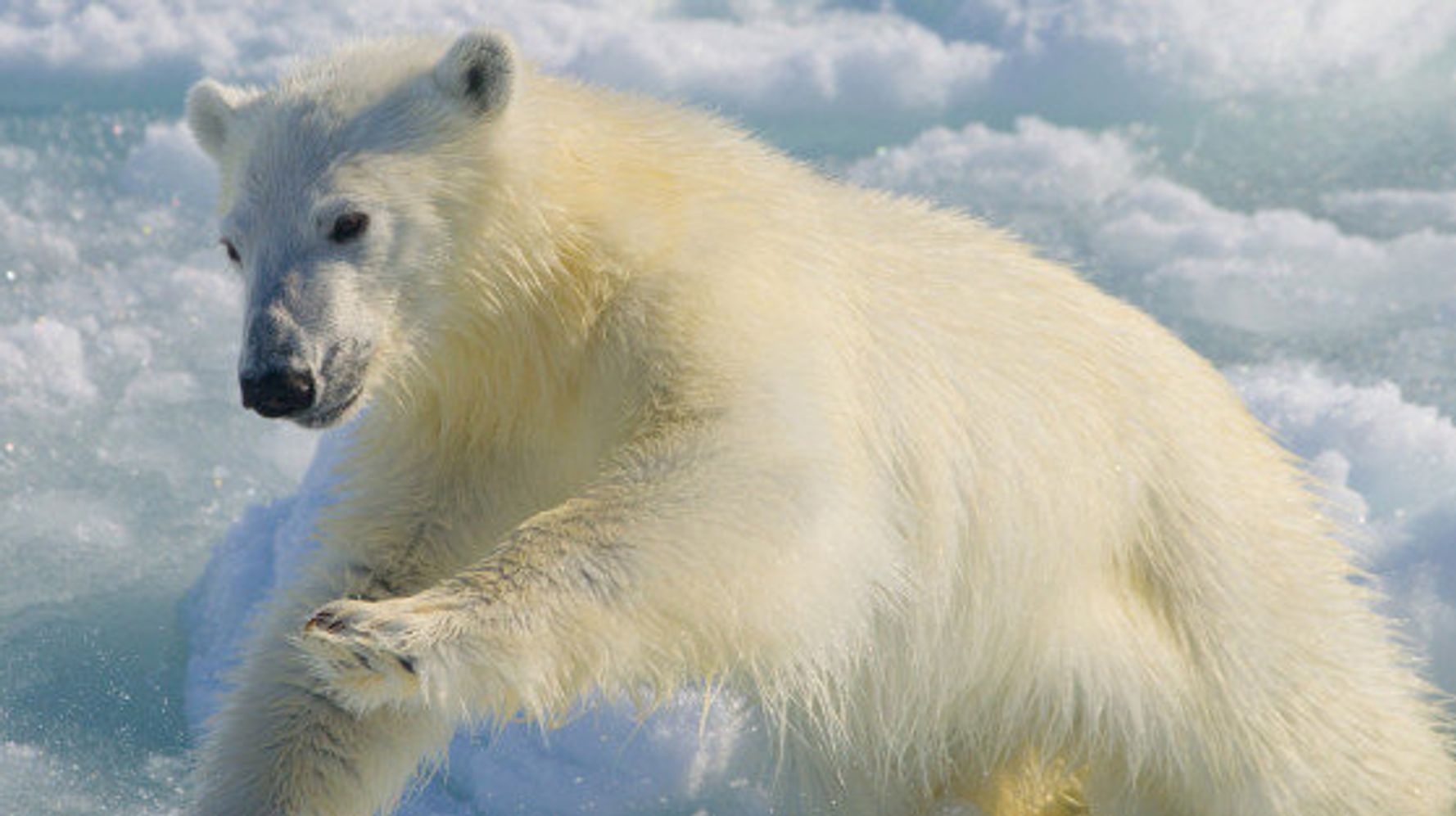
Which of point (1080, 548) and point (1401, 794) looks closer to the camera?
point (1080, 548)

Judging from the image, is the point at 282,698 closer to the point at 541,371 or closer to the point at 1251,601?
the point at 541,371

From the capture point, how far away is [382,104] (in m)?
2.48

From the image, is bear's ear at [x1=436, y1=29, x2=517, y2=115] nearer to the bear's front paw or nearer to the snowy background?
the snowy background

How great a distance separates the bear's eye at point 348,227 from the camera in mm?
2354

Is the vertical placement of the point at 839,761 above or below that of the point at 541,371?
below

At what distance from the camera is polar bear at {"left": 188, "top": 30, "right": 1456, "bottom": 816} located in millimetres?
2127

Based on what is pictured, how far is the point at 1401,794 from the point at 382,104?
2238 millimetres

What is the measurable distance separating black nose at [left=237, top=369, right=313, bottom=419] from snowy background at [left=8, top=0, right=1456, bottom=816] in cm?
93

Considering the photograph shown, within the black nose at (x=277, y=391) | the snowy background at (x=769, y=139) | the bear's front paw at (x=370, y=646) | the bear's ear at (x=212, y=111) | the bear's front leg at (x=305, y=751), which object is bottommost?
the snowy background at (x=769, y=139)

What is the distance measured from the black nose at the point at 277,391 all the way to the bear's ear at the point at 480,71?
1.83 feet

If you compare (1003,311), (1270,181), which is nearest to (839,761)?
(1003,311)

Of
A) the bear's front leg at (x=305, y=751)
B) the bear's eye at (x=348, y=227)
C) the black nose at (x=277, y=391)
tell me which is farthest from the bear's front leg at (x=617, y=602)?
the bear's eye at (x=348, y=227)

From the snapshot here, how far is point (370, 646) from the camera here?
Answer: 1.86 meters

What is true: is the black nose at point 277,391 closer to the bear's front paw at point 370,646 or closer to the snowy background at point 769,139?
the bear's front paw at point 370,646
